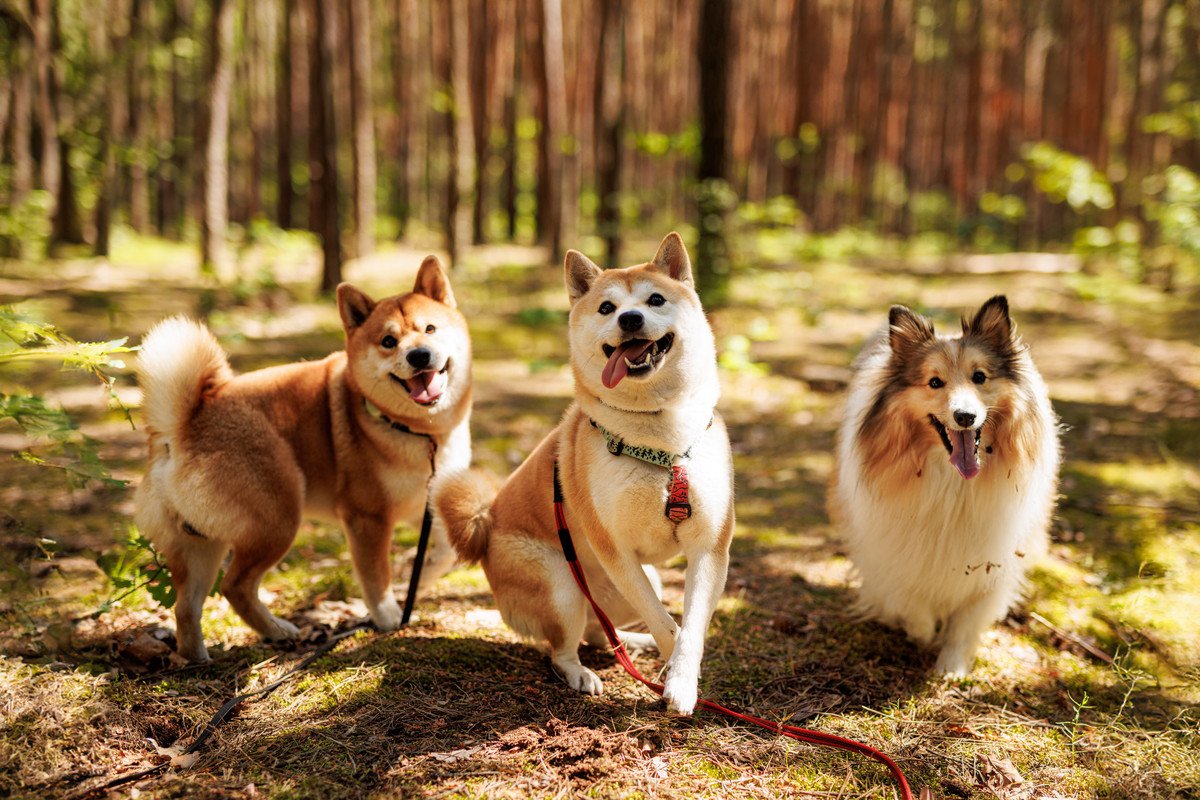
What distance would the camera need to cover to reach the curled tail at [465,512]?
3.54 meters

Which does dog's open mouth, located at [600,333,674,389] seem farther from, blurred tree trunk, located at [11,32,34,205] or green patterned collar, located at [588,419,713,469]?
blurred tree trunk, located at [11,32,34,205]

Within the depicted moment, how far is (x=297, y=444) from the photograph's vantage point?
3861 millimetres

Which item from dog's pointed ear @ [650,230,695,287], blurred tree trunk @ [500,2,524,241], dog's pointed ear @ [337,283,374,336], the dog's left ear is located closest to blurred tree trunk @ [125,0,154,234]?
blurred tree trunk @ [500,2,524,241]

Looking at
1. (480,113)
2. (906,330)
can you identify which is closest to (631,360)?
(906,330)

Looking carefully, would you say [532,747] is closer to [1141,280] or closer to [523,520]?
[523,520]

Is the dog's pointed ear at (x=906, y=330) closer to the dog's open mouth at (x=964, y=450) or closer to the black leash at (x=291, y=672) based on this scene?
the dog's open mouth at (x=964, y=450)

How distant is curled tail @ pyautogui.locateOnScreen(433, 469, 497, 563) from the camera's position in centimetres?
354

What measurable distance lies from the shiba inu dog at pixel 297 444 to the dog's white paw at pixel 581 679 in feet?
3.29

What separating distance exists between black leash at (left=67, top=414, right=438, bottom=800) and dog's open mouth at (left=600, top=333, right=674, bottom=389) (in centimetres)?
121

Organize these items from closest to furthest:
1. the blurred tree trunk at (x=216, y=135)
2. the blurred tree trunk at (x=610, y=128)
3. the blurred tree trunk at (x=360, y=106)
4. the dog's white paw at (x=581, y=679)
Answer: the dog's white paw at (x=581, y=679) < the blurred tree trunk at (x=216, y=135) < the blurred tree trunk at (x=610, y=128) < the blurred tree trunk at (x=360, y=106)

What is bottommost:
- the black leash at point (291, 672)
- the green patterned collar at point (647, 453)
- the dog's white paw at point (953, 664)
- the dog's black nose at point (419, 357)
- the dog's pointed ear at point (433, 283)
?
the dog's white paw at point (953, 664)

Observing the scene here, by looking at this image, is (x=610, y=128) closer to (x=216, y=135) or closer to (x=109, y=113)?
(x=216, y=135)

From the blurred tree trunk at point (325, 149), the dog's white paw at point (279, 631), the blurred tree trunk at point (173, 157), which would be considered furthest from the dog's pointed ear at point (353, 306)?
the blurred tree trunk at point (173, 157)

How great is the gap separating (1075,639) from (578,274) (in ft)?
10.1
